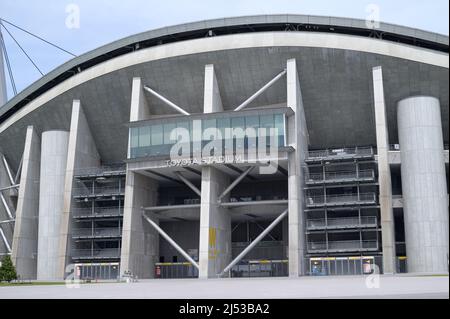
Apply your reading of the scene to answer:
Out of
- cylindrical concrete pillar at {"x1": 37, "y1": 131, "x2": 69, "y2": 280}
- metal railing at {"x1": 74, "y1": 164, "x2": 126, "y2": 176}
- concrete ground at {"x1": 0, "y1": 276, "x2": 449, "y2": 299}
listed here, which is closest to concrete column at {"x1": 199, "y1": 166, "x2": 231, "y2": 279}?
metal railing at {"x1": 74, "y1": 164, "x2": 126, "y2": 176}

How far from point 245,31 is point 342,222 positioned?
20.9 meters

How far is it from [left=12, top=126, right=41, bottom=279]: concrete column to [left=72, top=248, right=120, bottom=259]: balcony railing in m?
7.64

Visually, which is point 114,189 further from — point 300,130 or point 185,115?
point 300,130

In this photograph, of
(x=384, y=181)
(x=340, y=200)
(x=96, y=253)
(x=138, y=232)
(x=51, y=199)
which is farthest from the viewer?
(x=51, y=199)

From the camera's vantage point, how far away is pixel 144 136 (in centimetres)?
5519

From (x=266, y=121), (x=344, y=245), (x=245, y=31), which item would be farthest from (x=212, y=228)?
(x=245, y=31)

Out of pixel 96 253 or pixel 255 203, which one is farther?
pixel 96 253

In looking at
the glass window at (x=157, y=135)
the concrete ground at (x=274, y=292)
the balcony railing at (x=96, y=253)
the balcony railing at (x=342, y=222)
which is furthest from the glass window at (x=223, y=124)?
the concrete ground at (x=274, y=292)

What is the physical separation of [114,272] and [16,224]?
14995mm

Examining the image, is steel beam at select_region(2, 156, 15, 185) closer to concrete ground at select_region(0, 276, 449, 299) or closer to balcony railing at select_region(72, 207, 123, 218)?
balcony railing at select_region(72, 207, 123, 218)

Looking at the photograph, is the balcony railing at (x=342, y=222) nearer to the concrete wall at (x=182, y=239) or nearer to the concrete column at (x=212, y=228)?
the concrete column at (x=212, y=228)

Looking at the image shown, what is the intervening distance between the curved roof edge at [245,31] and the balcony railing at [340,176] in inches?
504

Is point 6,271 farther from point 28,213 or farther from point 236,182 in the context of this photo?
point 28,213
